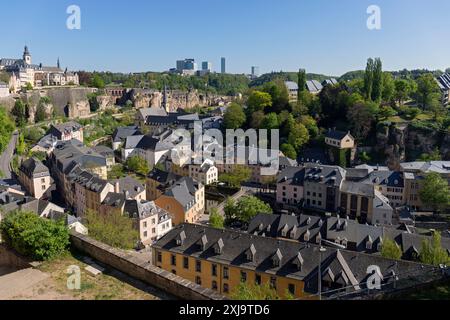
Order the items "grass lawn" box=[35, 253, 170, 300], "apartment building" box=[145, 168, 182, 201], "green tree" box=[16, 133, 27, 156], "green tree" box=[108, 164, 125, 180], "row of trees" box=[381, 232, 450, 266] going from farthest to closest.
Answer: "green tree" box=[16, 133, 27, 156]
"green tree" box=[108, 164, 125, 180]
"apartment building" box=[145, 168, 182, 201]
"row of trees" box=[381, 232, 450, 266]
"grass lawn" box=[35, 253, 170, 300]

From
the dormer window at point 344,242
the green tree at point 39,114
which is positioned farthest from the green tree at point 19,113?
the dormer window at point 344,242

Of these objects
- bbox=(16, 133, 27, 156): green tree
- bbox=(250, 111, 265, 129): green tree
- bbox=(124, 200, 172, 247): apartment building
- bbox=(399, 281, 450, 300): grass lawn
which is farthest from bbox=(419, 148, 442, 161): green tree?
bbox=(16, 133, 27, 156): green tree

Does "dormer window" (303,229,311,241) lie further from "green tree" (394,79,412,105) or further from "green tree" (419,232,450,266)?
"green tree" (394,79,412,105)

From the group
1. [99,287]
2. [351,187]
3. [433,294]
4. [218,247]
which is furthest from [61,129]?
[433,294]

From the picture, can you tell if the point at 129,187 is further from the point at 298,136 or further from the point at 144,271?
the point at 144,271

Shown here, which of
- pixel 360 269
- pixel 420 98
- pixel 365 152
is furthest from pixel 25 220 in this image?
pixel 420 98
